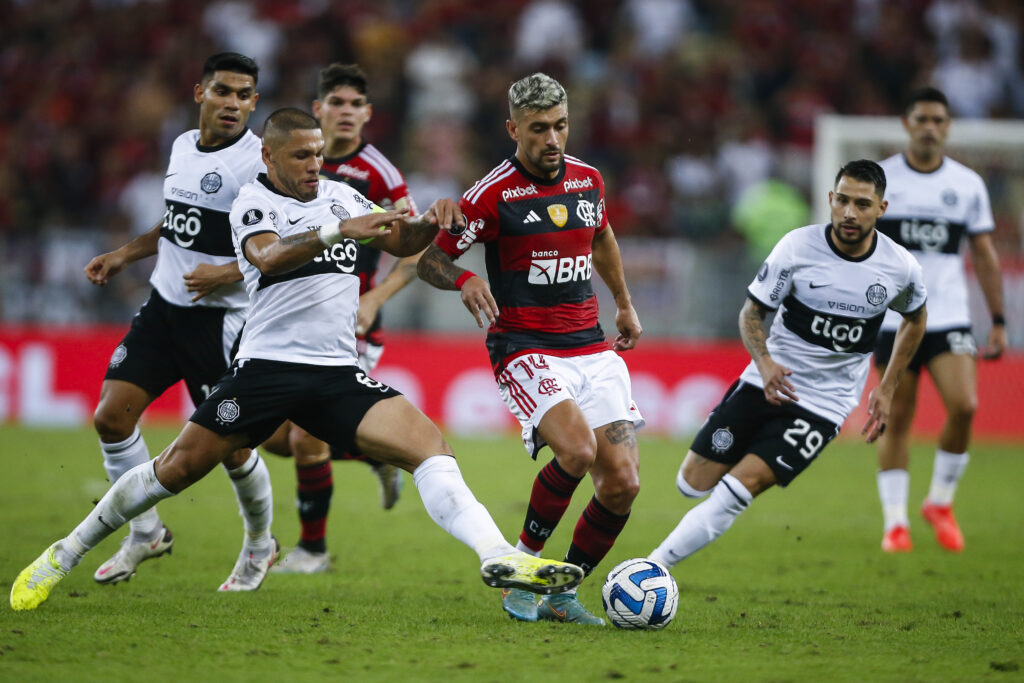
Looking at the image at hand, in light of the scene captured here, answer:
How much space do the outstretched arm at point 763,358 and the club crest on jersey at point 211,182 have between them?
296 centimetres

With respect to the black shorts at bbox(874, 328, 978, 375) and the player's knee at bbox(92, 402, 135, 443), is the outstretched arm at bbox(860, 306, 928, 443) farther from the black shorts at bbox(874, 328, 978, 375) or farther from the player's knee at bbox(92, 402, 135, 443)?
the player's knee at bbox(92, 402, 135, 443)

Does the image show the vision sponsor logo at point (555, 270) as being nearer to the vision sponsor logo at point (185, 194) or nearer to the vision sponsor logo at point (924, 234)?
the vision sponsor logo at point (185, 194)

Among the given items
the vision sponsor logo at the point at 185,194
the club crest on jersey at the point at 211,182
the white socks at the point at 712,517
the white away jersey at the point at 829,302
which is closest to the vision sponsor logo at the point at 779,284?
the white away jersey at the point at 829,302

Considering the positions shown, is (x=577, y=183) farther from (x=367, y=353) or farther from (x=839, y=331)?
(x=367, y=353)

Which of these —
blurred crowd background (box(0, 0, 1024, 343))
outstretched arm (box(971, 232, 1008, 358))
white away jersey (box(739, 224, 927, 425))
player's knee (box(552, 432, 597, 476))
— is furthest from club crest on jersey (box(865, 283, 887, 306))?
blurred crowd background (box(0, 0, 1024, 343))

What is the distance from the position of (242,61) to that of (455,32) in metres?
13.7

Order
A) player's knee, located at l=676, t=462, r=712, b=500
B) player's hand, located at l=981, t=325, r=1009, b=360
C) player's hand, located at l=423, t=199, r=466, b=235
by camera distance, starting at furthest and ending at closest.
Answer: player's hand, located at l=981, t=325, r=1009, b=360
player's knee, located at l=676, t=462, r=712, b=500
player's hand, located at l=423, t=199, r=466, b=235

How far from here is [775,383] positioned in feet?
21.9

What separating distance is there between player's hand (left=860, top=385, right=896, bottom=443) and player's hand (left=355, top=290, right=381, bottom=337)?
116 inches

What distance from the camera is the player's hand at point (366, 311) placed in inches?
298

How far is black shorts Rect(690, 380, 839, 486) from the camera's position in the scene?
683 cm

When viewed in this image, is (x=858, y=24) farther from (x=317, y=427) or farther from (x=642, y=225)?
(x=317, y=427)

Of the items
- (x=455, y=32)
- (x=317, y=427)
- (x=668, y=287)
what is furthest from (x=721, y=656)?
(x=455, y=32)

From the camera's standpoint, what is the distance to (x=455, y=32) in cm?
2020
